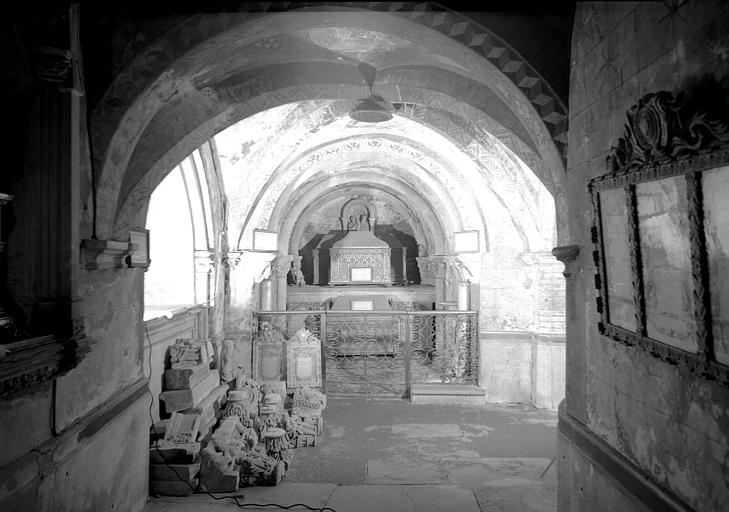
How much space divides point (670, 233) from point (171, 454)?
4698mm

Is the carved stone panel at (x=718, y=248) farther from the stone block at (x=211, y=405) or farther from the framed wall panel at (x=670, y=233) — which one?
the stone block at (x=211, y=405)

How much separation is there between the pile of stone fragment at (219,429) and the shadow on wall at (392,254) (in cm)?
938

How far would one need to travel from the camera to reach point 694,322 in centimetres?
190

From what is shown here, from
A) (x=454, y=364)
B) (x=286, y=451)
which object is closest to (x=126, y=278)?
(x=286, y=451)

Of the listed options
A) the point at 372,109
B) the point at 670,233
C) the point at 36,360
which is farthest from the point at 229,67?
the point at 670,233

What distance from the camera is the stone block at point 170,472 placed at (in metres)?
4.74

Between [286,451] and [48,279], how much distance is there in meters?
3.63

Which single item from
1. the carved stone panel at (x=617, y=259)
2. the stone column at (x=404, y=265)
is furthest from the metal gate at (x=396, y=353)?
the carved stone panel at (x=617, y=259)

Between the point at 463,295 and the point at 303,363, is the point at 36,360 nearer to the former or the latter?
the point at 303,363

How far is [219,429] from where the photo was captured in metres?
5.80

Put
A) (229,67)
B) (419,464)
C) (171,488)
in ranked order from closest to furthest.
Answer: (229,67), (171,488), (419,464)

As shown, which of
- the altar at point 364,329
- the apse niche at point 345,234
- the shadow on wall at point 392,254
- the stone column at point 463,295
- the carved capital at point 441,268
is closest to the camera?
the stone column at point 463,295

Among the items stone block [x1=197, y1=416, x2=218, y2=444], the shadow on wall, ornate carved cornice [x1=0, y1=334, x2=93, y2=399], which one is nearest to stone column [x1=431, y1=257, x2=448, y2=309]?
the shadow on wall

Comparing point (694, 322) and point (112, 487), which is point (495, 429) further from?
point (694, 322)
